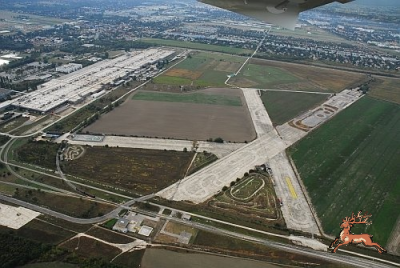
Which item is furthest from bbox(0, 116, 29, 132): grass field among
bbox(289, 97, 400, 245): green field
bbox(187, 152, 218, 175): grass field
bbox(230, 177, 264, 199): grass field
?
→ bbox(289, 97, 400, 245): green field

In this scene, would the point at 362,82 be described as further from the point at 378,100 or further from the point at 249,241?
the point at 249,241

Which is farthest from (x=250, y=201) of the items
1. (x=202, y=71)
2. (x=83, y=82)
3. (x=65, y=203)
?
(x=202, y=71)

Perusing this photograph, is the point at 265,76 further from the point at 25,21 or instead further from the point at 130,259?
the point at 25,21

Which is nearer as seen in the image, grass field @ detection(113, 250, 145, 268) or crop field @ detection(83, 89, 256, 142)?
grass field @ detection(113, 250, 145, 268)

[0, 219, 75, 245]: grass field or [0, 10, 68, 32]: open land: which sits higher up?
[0, 10, 68, 32]: open land

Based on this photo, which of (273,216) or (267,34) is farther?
(267,34)

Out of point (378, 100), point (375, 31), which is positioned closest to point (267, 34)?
point (375, 31)

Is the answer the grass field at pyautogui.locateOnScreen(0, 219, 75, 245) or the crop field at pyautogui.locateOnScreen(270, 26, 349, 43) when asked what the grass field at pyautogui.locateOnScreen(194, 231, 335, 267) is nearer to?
the grass field at pyautogui.locateOnScreen(0, 219, 75, 245)
